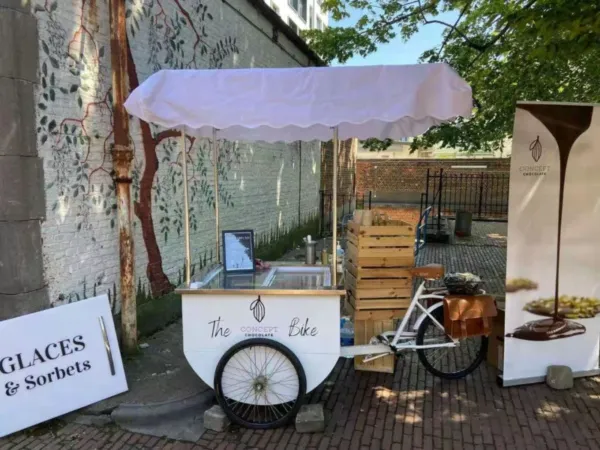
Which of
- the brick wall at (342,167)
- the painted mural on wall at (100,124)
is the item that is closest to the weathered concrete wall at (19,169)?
the painted mural on wall at (100,124)

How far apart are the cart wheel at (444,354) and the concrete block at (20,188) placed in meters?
3.21

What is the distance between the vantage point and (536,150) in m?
3.68

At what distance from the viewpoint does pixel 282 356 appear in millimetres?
3330

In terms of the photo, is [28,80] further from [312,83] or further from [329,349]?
[329,349]

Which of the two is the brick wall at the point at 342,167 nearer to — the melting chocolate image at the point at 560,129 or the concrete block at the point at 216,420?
the melting chocolate image at the point at 560,129

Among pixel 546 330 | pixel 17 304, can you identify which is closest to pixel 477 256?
pixel 546 330

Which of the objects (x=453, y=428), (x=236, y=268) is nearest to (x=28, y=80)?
(x=236, y=268)

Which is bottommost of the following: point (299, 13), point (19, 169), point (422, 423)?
point (422, 423)

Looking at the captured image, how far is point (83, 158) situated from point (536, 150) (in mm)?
3772

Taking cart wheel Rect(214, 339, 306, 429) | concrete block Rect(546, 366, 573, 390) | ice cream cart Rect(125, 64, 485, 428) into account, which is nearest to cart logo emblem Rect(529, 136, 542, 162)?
ice cream cart Rect(125, 64, 485, 428)

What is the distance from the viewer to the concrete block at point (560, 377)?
3846mm

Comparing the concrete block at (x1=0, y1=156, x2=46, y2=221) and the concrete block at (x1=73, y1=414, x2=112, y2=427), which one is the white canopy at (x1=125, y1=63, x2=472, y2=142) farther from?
the concrete block at (x1=73, y1=414, x2=112, y2=427)

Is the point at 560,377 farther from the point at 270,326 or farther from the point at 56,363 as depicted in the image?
the point at 56,363

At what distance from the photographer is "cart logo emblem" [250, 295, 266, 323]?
3.30m
